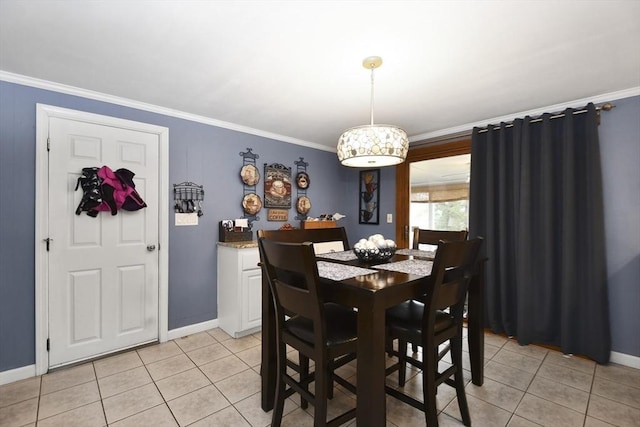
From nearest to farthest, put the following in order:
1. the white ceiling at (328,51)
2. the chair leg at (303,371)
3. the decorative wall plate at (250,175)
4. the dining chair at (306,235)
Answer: the white ceiling at (328,51) → the chair leg at (303,371) → the dining chair at (306,235) → the decorative wall plate at (250,175)

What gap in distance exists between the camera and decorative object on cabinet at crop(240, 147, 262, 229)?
11.1 ft

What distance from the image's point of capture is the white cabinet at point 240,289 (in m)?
2.91

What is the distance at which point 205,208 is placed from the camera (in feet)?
10.2

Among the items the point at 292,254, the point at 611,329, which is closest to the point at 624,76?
the point at 611,329

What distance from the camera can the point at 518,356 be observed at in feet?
Result: 8.34

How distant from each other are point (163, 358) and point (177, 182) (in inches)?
63.6

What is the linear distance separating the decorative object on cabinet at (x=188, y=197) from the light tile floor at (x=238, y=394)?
4.41ft

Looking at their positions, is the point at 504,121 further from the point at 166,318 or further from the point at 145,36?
the point at 166,318

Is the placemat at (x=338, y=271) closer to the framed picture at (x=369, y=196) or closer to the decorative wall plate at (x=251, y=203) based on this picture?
the decorative wall plate at (x=251, y=203)

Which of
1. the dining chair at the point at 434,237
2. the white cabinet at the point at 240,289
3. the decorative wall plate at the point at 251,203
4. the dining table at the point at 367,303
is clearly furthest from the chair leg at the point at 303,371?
the decorative wall plate at the point at 251,203

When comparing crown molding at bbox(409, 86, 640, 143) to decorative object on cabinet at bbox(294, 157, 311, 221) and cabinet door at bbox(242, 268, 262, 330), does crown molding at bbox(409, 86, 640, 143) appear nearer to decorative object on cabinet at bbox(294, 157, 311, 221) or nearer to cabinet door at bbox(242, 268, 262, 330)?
decorative object on cabinet at bbox(294, 157, 311, 221)

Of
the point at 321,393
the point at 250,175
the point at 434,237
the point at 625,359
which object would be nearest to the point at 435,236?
the point at 434,237

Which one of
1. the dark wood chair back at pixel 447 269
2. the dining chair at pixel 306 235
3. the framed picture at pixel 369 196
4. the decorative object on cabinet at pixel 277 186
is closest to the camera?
the dark wood chair back at pixel 447 269

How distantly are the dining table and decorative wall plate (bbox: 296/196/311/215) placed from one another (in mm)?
1976
